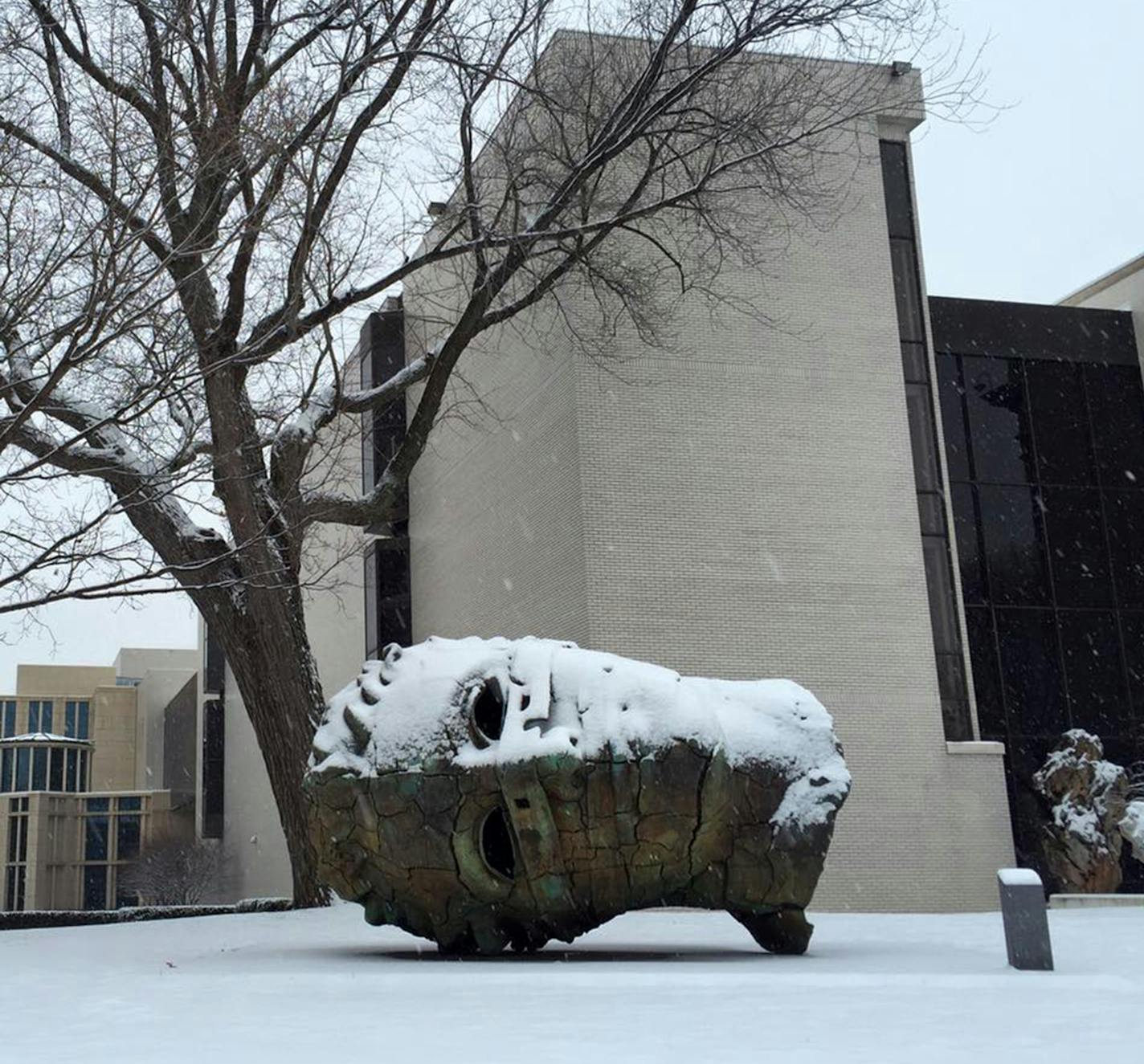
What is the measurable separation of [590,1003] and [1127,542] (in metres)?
19.2

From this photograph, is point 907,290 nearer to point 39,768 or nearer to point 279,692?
point 279,692

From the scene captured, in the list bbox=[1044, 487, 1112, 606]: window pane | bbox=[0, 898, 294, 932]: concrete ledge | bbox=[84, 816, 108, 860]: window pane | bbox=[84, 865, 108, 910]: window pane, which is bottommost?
bbox=[84, 865, 108, 910]: window pane

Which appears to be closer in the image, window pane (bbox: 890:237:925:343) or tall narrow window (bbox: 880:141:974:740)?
tall narrow window (bbox: 880:141:974:740)

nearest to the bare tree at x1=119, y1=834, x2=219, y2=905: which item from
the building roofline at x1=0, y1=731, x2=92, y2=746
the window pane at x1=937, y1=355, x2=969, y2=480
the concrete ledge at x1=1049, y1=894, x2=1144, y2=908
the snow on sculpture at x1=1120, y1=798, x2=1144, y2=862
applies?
the building roofline at x1=0, y1=731, x2=92, y2=746

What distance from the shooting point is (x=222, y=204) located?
38.4 feet

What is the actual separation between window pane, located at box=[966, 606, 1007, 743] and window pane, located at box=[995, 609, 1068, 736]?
0.46 ft

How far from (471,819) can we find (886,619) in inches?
505

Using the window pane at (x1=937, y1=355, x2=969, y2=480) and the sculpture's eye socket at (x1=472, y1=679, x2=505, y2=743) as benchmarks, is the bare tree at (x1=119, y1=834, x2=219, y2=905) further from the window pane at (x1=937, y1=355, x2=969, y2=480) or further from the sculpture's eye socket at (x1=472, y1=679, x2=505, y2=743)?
the sculpture's eye socket at (x1=472, y1=679, x2=505, y2=743)

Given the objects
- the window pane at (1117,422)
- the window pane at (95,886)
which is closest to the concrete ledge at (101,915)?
the window pane at (1117,422)

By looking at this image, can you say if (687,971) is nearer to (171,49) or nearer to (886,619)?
(171,49)

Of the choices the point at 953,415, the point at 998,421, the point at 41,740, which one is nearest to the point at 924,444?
the point at 953,415

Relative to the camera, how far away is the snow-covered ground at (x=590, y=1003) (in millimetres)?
4344

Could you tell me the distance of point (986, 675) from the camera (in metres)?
21.2

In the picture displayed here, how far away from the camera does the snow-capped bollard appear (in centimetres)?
689
